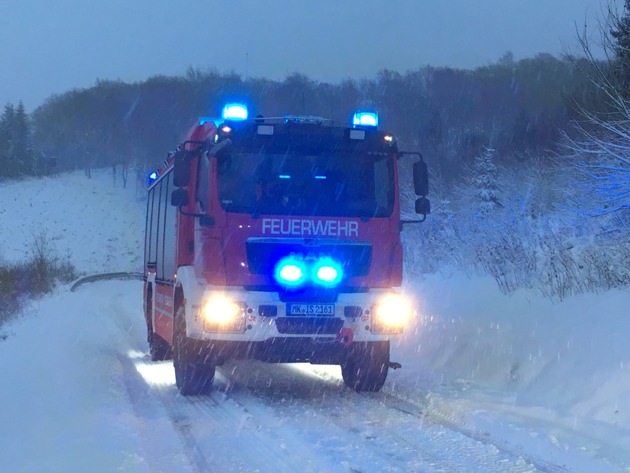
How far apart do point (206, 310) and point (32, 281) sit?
2914 centimetres

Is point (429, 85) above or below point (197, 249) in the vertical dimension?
above

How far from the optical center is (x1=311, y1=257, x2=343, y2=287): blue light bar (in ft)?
26.1

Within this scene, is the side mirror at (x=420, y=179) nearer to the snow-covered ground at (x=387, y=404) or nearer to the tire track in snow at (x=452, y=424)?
the snow-covered ground at (x=387, y=404)

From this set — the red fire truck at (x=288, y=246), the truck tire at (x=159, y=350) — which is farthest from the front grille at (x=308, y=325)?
the truck tire at (x=159, y=350)

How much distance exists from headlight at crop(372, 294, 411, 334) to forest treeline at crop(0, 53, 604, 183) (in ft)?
10.1

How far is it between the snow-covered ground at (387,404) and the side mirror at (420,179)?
2.45m

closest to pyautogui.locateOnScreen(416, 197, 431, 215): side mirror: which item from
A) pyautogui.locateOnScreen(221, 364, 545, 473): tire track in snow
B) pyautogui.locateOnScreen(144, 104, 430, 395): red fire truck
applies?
pyautogui.locateOnScreen(144, 104, 430, 395): red fire truck

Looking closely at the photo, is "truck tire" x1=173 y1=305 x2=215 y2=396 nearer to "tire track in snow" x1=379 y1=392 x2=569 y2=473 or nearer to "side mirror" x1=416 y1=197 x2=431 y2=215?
"tire track in snow" x1=379 y1=392 x2=569 y2=473

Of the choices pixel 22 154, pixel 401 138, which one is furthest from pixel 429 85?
pixel 22 154

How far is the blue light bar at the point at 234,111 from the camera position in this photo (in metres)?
8.49

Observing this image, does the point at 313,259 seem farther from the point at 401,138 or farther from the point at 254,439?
the point at 401,138

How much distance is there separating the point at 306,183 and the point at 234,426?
Answer: 115 inches

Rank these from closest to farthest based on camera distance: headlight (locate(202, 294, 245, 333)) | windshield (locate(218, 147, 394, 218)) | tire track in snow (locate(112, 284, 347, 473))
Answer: tire track in snow (locate(112, 284, 347, 473))
headlight (locate(202, 294, 245, 333))
windshield (locate(218, 147, 394, 218))

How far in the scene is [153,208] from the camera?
508 inches
